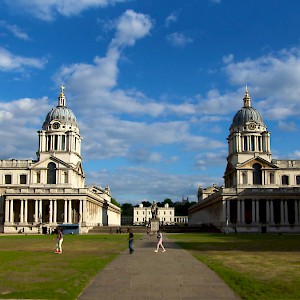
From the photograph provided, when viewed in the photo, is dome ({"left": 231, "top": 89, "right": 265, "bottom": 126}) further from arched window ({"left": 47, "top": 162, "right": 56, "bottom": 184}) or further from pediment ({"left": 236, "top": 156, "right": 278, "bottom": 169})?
arched window ({"left": 47, "top": 162, "right": 56, "bottom": 184})

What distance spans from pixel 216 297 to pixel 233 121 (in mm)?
115609

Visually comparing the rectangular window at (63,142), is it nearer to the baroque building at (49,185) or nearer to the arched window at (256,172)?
the baroque building at (49,185)

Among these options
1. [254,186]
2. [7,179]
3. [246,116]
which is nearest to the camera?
[254,186]

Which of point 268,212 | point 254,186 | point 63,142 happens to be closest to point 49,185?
point 63,142

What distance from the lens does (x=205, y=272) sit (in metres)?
25.8

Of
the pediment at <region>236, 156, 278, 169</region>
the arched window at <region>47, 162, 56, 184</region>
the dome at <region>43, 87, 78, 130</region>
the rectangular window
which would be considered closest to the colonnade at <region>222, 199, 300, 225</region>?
the pediment at <region>236, 156, 278, 169</region>

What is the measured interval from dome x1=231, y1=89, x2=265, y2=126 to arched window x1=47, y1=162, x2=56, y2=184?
47.2 metres

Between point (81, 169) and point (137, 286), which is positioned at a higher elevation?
point (81, 169)

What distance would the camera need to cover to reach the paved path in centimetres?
1823

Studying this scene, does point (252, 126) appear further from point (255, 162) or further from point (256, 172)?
point (256, 172)

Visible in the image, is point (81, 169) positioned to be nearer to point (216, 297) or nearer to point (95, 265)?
point (95, 265)

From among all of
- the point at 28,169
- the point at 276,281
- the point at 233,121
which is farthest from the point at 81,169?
the point at 276,281

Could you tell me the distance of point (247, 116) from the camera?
12731 cm

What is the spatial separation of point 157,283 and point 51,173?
345ft
